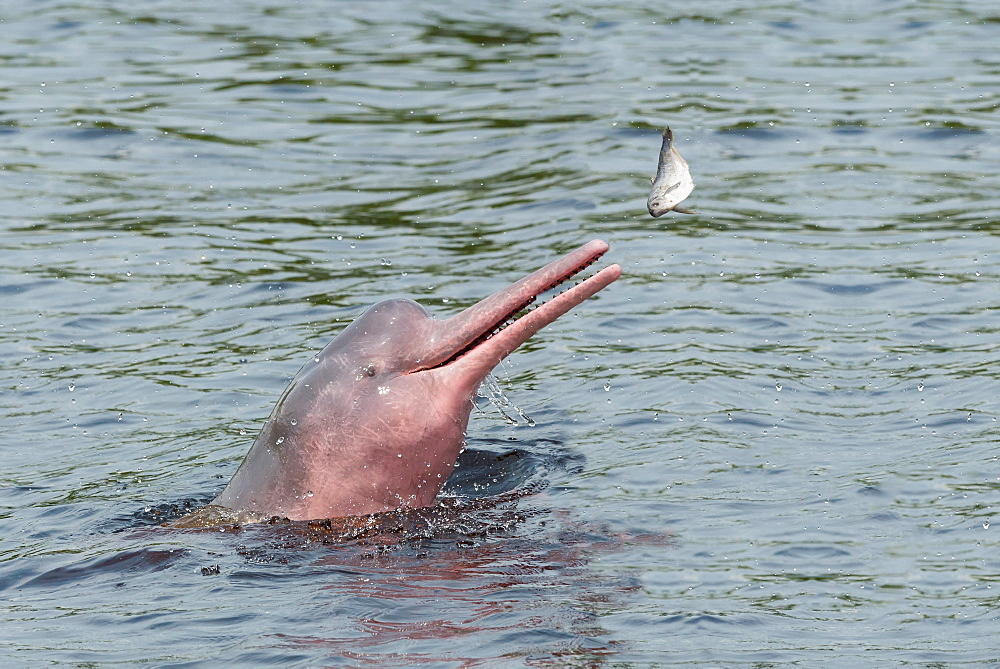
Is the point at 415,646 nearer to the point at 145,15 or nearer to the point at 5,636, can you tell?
the point at 5,636

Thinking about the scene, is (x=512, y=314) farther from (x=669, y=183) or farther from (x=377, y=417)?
(x=669, y=183)

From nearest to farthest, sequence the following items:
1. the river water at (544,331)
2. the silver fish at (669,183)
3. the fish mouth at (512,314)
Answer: the river water at (544,331), the fish mouth at (512,314), the silver fish at (669,183)

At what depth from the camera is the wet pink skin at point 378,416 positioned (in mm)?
8609

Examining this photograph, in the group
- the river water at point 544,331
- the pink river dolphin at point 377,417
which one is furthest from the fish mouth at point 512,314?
the river water at point 544,331

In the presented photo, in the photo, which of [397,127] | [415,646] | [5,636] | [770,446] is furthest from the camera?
[397,127]

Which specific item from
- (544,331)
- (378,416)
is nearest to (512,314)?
(378,416)

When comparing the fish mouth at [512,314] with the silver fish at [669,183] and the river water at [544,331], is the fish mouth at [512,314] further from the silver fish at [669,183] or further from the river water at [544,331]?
the river water at [544,331]

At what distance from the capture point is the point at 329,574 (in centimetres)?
790

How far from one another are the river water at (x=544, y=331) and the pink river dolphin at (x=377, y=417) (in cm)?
A: 30

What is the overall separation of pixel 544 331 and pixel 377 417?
170 inches

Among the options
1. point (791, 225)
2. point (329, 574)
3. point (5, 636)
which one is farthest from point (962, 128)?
point (5, 636)

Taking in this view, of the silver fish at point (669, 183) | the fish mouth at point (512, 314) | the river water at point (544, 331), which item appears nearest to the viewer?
the river water at point (544, 331)

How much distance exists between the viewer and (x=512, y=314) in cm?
848

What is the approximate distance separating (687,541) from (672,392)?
2877 mm
